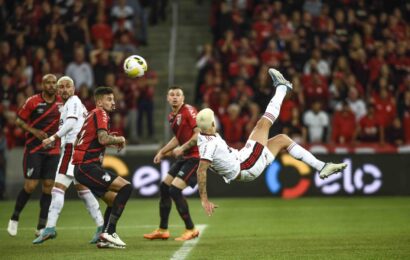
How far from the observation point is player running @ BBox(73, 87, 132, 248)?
38.1 ft

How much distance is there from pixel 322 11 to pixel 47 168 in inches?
509

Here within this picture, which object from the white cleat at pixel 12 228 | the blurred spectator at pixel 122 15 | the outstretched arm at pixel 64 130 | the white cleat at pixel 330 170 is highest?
the blurred spectator at pixel 122 15

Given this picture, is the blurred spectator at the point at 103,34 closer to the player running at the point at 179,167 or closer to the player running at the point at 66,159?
the player running at the point at 179,167

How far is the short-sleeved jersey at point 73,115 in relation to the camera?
1245 centimetres

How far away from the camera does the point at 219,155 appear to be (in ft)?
38.2

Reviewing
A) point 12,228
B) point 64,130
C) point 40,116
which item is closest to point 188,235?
point 64,130

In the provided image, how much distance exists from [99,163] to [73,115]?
3.00 ft

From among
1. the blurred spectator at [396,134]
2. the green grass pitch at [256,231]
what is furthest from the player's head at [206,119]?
the blurred spectator at [396,134]

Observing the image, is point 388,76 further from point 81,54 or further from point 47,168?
point 47,168

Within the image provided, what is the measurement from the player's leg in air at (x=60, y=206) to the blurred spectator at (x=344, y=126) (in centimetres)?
1003

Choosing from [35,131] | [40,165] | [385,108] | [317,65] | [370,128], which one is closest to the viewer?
[35,131]

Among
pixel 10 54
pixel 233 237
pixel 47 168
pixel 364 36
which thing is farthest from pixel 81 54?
pixel 233 237

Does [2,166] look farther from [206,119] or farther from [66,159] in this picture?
[206,119]

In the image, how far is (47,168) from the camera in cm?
1382
